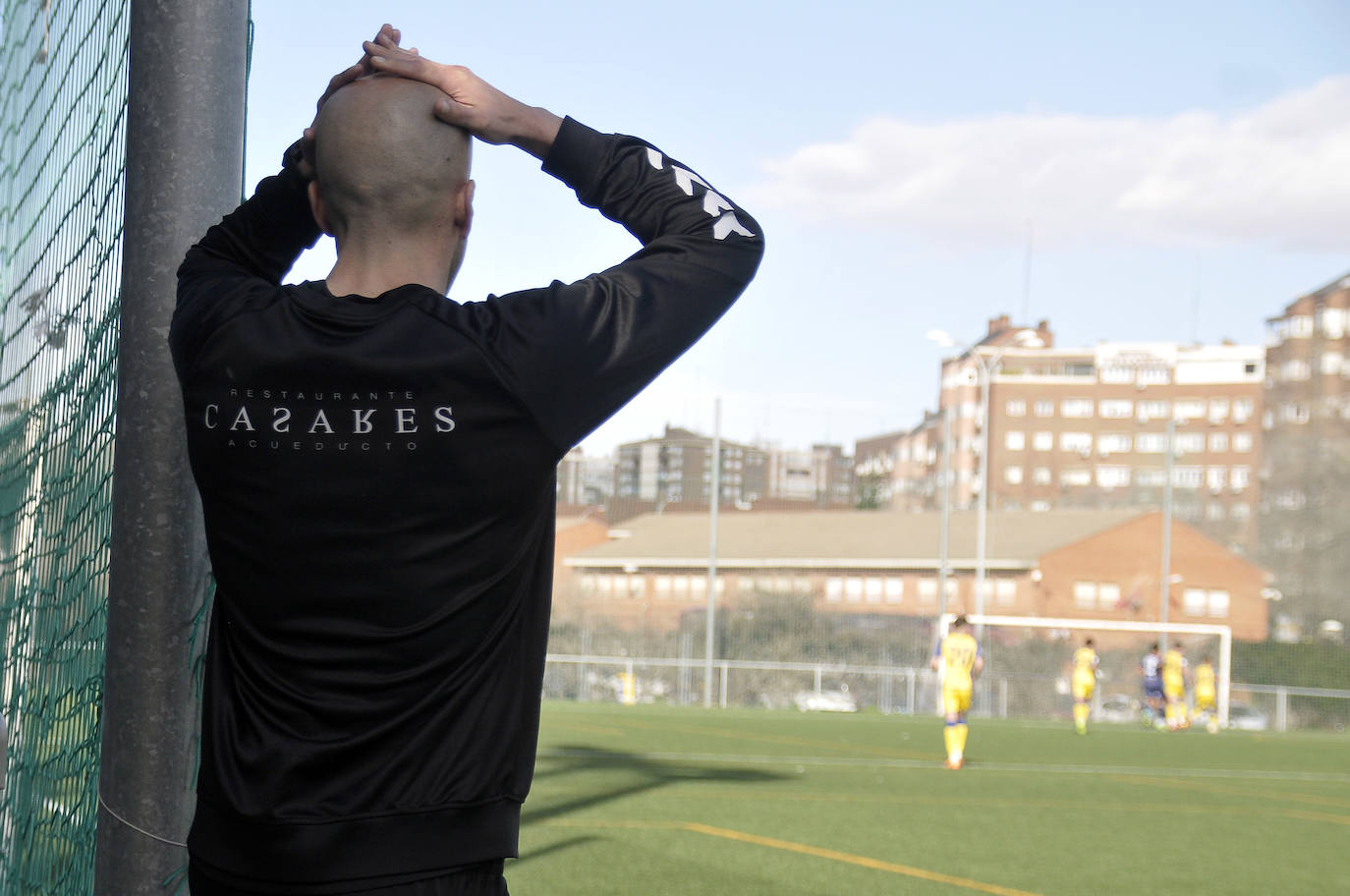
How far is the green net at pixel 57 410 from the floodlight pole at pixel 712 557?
108 ft

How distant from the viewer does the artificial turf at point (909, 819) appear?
941cm

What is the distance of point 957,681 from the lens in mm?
17688

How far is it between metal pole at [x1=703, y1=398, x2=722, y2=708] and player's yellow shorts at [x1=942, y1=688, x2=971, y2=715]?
1866cm

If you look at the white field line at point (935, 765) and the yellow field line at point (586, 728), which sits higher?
the white field line at point (935, 765)

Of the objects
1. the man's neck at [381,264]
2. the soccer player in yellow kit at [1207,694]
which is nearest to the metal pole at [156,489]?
the man's neck at [381,264]

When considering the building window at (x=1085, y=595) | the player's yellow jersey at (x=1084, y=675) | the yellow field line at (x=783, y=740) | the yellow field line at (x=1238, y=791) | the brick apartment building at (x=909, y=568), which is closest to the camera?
the yellow field line at (x=1238, y=791)

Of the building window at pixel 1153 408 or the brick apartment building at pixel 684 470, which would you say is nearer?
the brick apartment building at pixel 684 470

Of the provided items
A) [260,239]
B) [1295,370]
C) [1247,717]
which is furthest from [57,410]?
[1295,370]

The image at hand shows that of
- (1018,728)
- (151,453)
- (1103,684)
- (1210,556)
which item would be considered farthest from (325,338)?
(1210,556)

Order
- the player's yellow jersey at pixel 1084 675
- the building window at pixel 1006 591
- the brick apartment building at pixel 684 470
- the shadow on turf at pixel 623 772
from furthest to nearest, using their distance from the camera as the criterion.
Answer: the building window at pixel 1006 591 < the brick apartment building at pixel 684 470 < the player's yellow jersey at pixel 1084 675 < the shadow on turf at pixel 623 772

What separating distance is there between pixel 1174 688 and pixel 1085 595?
2219 centimetres

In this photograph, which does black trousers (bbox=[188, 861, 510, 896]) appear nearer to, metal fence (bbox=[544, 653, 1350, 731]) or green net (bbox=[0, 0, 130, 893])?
green net (bbox=[0, 0, 130, 893])

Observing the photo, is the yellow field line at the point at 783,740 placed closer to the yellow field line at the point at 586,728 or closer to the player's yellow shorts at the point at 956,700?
the yellow field line at the point at 586,728

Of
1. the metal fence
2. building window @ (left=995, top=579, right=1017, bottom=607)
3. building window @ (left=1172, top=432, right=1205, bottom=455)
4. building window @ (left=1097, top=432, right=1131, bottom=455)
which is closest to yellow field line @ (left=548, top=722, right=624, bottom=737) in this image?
the metal fence
